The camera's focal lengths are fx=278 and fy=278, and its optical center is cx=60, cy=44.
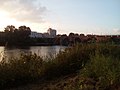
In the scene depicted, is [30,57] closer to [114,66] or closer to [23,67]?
[23,67]

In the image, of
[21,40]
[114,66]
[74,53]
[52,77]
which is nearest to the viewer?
[114,66]

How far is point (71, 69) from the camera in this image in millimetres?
9594

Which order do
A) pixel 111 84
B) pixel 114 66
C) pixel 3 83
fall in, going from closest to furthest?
pixel 111 84 → pixel 114 66 → pixel 3 83

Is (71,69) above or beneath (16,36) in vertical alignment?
beneath

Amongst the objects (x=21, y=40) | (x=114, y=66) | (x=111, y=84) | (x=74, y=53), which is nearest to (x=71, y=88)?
(x=111, y=84)

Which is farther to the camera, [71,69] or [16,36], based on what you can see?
[16,36]

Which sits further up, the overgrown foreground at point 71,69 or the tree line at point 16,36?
the tree line at point 16,36

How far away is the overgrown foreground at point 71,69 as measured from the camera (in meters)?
6.67

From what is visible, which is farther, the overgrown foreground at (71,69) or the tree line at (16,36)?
the tree line at (16,36)

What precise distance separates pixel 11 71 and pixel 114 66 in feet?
10.8

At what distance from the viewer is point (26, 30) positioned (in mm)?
85750

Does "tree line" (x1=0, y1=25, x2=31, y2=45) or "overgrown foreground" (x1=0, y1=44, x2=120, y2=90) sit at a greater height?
"tree line" (x1=0, y1=25, x2=31, y2=45)

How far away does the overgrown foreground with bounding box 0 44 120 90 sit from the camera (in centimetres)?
667

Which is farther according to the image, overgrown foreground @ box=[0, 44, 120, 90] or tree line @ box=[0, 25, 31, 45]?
tree line @ box=[0, 25, 31, 45]
